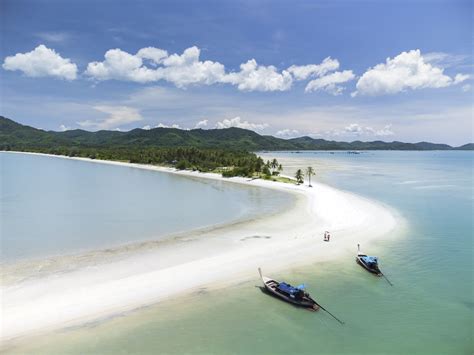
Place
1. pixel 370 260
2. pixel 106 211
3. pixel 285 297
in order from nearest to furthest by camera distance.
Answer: pixel 285 297 → pixel 370 260 → pixel 106 211

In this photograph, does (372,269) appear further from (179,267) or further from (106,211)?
(106,211)

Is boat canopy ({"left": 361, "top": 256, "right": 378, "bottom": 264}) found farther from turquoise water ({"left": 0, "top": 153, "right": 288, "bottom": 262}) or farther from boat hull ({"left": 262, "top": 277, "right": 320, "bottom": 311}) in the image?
turquoise water ({"left": 0, "top": 153, "right": 288, "bottom": 262})

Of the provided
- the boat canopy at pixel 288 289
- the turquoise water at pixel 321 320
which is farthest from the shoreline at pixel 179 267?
the boat canopy at pixel 288 289

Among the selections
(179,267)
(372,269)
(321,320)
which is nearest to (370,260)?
(372,269)

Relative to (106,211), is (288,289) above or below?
above

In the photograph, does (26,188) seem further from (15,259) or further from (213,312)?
(213,312)

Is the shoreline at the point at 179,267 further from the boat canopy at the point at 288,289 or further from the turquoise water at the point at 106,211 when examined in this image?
the turquoise water at the point at 106,211

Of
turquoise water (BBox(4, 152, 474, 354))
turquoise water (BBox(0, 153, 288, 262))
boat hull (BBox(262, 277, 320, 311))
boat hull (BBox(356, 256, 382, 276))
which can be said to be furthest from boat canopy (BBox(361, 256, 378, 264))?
turquoise water (BBox(0, 153, 288, 262))

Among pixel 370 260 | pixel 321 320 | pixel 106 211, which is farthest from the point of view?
pixel 106 211
